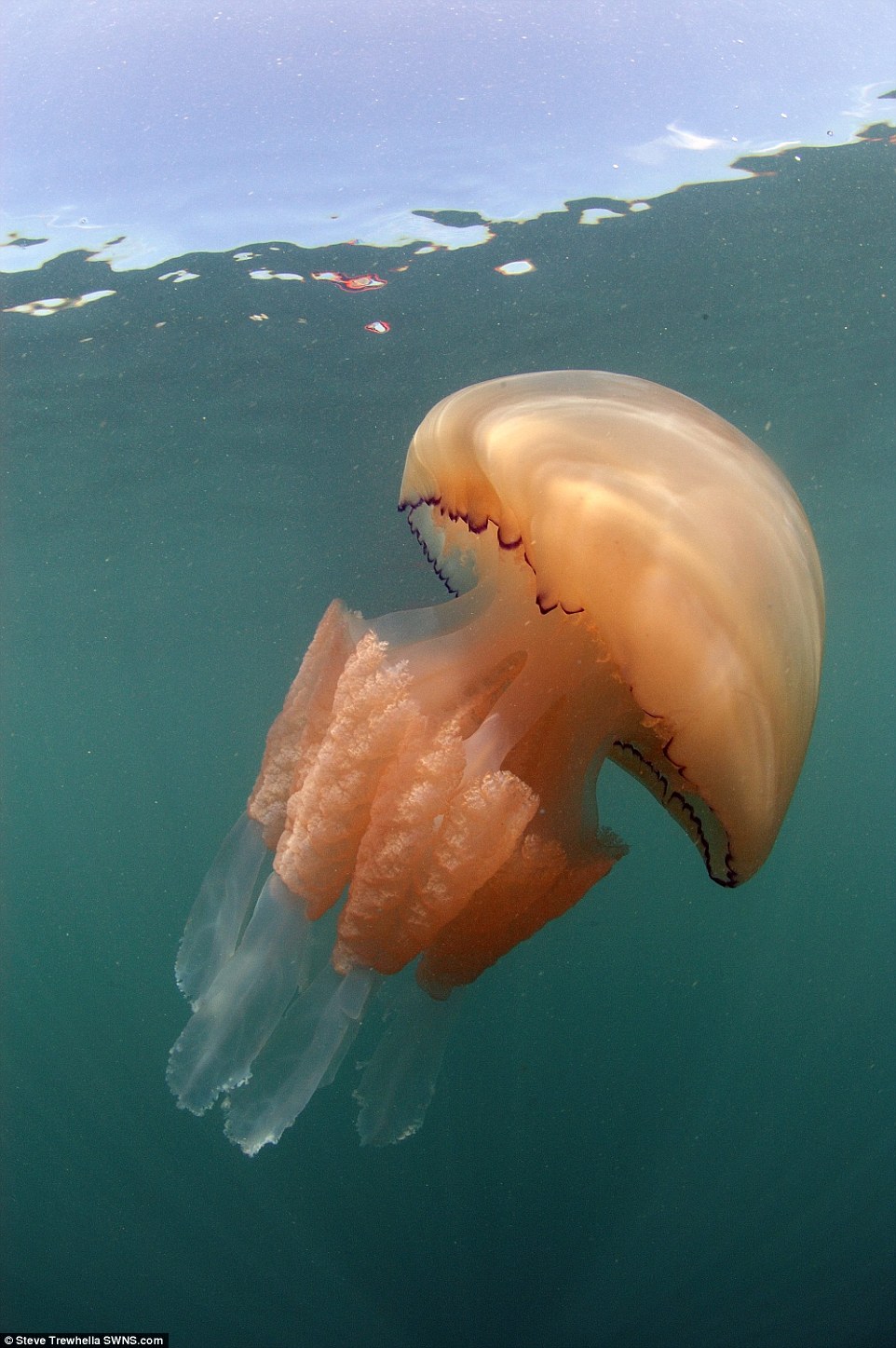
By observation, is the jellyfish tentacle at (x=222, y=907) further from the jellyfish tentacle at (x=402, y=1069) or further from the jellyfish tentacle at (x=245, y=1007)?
the jellyfish tentacle at (x=402, y=1069)

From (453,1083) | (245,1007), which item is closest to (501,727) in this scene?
(245,1007)

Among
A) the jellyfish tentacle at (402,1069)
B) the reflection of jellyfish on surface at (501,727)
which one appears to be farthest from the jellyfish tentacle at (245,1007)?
the jellyfish tentacle at (402,1069)

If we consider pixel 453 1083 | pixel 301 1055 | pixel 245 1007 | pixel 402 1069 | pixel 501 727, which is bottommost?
pixel 453 1083

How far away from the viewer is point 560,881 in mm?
2221

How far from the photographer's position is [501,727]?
2176mm

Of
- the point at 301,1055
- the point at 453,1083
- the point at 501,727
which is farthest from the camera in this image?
the point at 453,1083

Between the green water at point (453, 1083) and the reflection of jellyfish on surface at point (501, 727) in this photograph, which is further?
the green water at point (453, 1083)

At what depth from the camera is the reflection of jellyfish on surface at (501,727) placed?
1645 millimetres

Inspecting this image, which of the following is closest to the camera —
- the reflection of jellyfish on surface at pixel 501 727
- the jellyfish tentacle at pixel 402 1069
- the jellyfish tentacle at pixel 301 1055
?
the reflection of jellyfish on surface at pixel 501 727

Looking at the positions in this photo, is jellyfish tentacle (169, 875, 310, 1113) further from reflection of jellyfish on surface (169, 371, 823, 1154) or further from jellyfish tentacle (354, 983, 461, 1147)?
jellyfish tentacle (354, 983, 461, 1147)

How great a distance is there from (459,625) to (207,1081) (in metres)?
1.46

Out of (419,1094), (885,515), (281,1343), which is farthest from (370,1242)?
(885,515)

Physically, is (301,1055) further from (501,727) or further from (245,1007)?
(501,727)

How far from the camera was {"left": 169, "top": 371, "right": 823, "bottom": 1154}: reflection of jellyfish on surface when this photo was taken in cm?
164
